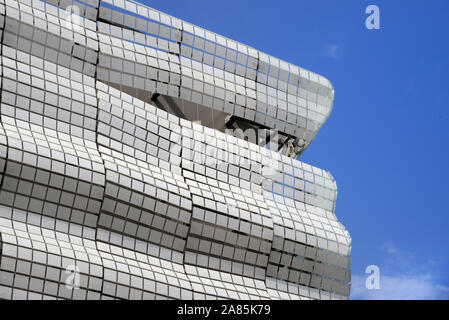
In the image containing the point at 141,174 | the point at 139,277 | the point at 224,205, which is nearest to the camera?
the point at 139,277

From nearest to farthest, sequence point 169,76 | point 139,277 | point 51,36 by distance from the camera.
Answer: point 139,277
point 51,36
point 169,76

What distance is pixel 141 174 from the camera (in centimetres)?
6022

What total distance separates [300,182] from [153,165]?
14672 millimetres

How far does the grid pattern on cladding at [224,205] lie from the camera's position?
63406 millimetres

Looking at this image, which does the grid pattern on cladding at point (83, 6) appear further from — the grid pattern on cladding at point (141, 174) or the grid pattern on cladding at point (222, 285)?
the grid pattern on cladding at point (222, 285)

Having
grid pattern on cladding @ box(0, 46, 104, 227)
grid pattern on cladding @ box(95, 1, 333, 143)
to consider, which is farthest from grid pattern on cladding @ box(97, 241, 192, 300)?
grid pattern on cladding @ box(95, 1, 333, 143)

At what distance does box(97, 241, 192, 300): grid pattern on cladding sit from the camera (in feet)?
180

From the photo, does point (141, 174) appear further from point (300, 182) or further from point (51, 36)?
point (300, 182)

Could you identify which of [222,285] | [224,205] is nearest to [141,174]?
[224,205]

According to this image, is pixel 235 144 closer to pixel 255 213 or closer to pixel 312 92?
pixel 255 213

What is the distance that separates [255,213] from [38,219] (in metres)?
18.1

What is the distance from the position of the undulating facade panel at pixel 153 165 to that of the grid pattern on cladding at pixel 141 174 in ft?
0.32

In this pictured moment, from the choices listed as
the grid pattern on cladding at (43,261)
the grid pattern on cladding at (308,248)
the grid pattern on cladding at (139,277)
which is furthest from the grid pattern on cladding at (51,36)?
the grid pattern on cladding at (308,248)

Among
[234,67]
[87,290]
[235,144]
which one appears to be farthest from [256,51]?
[87,290]
